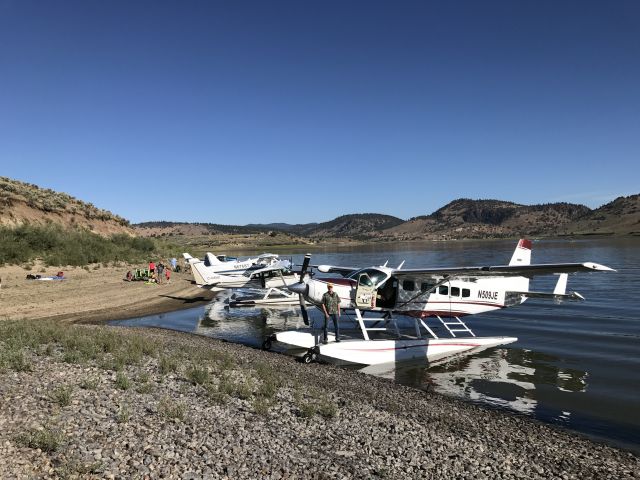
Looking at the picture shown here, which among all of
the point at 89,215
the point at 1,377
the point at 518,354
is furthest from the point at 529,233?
the point at 1,377

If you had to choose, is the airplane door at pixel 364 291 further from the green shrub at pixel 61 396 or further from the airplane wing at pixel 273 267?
the airplane wing at pixel 273 267

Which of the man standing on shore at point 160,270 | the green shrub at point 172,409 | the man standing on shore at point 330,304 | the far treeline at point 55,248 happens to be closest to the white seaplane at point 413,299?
the man standing on shore at point 330,304

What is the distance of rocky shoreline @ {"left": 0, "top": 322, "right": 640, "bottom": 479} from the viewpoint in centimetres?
535

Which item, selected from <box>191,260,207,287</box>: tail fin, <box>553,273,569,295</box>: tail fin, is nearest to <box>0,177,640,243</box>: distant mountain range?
<box>191,260,207,287</box>: tail fin

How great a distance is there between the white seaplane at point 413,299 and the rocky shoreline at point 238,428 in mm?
2619

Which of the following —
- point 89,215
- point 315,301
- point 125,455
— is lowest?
point 125,455

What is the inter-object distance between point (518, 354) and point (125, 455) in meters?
12.2

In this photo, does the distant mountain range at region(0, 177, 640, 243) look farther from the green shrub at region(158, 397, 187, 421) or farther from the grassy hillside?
the green shrub at region(158, 397, 187, 421)

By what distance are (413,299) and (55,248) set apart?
30737 millimetres

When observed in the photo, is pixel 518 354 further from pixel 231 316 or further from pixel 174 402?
pixel 231 316

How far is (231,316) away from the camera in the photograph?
71.7ft

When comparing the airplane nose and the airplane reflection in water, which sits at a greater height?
the airplane nose

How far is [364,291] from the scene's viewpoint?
13555 millimetres

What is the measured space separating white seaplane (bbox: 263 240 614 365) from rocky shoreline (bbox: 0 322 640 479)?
8.59 feet
